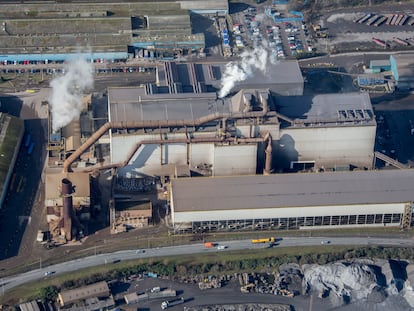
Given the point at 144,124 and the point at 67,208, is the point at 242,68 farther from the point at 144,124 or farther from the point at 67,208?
the point at 67,208

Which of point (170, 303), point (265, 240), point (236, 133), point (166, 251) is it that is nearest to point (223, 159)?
point (236, 133)

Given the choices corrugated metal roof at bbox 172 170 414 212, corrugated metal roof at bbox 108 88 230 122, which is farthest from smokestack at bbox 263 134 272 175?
corrugated metal roof at bbox 108 88 230 122

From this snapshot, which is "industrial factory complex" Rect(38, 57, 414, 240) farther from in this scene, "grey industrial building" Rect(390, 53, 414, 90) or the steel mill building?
"grey industrial building" Rect(390, 53, 414, 90)

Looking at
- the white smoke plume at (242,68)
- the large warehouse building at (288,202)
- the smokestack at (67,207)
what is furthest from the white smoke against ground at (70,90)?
the large warehouse building at (288,202)

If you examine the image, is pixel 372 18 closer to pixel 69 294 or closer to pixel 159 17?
pixel 159 17

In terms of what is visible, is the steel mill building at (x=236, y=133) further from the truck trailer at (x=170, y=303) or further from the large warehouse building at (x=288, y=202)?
the truck trailer at (x=170, y=303)

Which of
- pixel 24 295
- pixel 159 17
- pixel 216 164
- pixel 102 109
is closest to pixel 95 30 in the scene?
pixel 159 17
